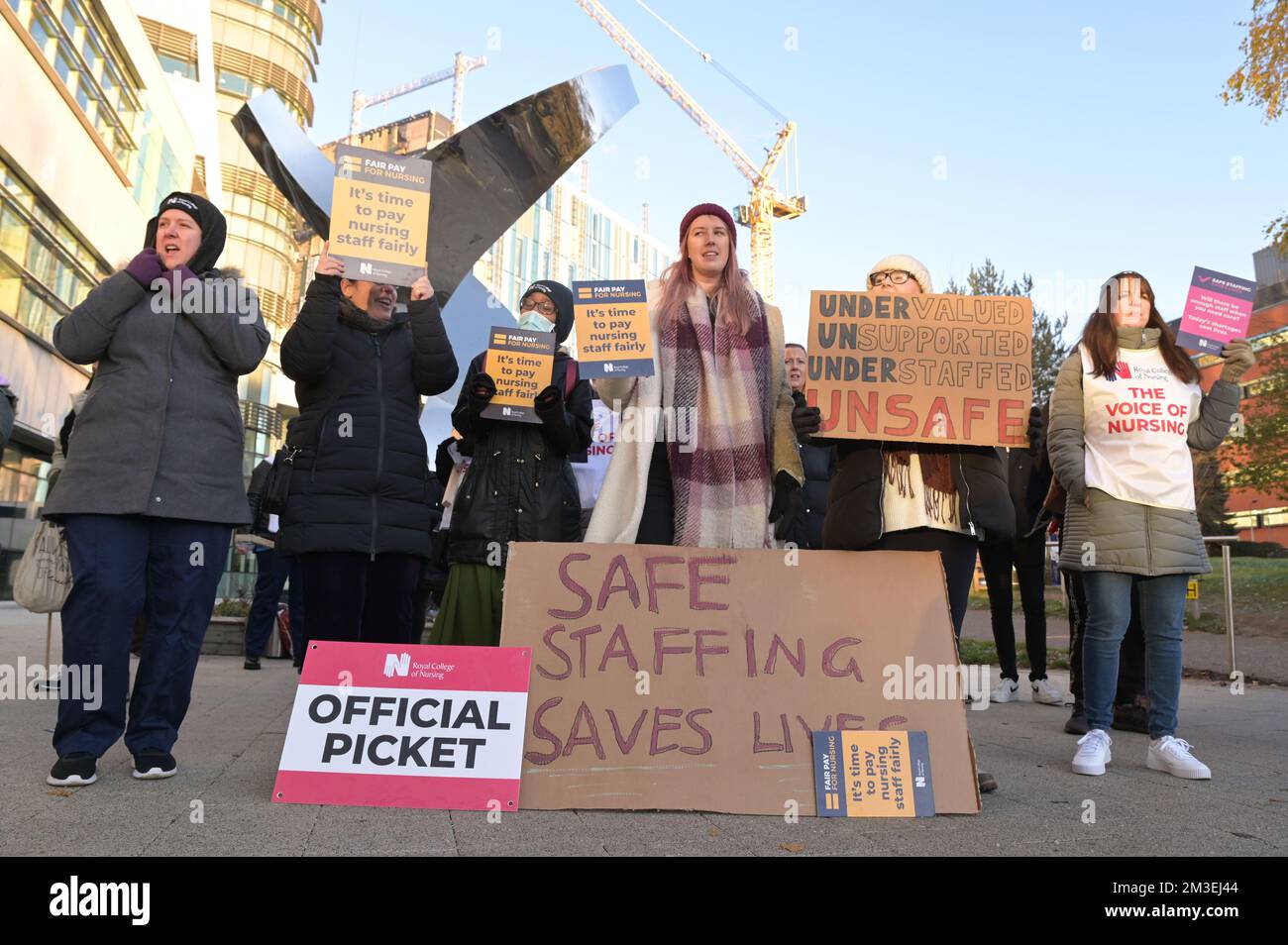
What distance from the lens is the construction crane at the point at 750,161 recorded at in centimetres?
8575

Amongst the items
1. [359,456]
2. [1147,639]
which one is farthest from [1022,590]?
[359,456]

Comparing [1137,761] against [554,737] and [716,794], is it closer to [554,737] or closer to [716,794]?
[716,794]

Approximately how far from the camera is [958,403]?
383 cm

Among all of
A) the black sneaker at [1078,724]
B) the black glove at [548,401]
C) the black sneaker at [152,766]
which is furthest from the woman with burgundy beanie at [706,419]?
the black sneaker at [1078,724]

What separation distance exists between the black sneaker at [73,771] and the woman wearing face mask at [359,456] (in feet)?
2.81

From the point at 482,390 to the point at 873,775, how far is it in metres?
2.13

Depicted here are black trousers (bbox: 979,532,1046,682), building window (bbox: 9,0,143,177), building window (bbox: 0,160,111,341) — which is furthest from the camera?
building window (bbox: 9,0,143,177)

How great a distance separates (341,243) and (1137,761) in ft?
13.4

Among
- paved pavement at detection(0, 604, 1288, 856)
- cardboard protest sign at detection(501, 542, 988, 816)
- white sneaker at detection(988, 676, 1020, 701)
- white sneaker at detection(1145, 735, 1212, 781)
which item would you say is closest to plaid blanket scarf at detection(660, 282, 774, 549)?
cardboard protest sign at detection(501, 542, 988, 816)

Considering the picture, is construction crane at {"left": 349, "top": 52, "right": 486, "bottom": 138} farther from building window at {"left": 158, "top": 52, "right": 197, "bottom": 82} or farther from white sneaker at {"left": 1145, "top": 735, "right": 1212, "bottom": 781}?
white sneaker at {"left": 1145, "top": 735, "right": 1212, "bottom": 781}

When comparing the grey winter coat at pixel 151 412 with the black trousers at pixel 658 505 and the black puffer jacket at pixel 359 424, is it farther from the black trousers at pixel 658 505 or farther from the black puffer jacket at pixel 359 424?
the black trousers at pixel 658 505

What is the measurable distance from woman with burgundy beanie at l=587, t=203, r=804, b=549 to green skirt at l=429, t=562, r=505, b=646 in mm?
613

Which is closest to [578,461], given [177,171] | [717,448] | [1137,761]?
[717,448]

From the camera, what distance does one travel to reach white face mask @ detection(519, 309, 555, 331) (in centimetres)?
456
